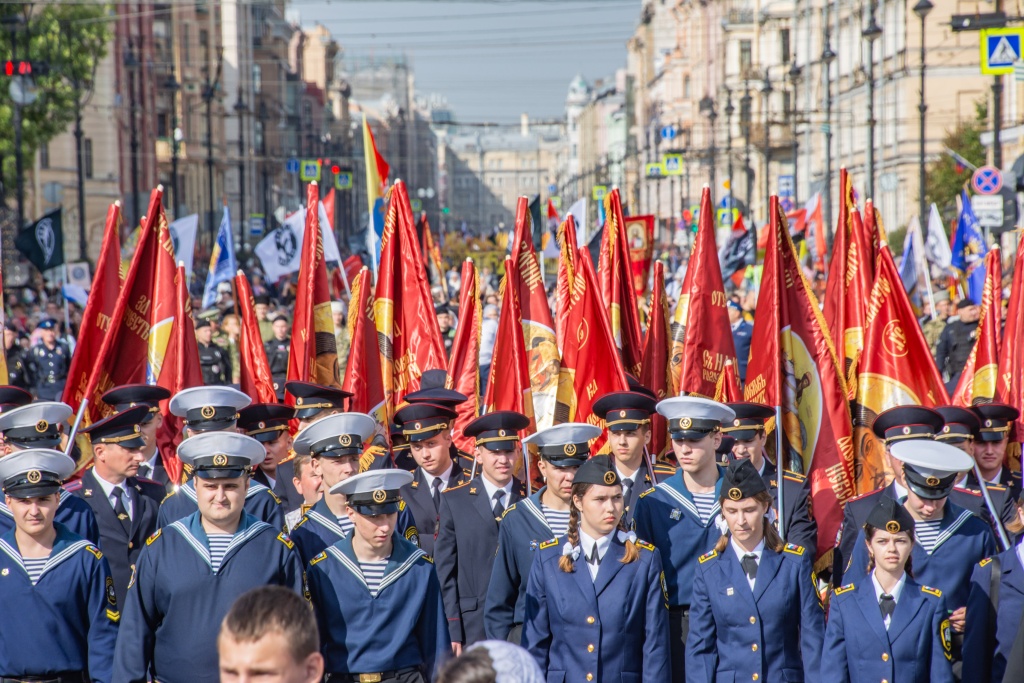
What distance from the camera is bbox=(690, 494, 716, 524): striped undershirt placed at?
6.65 metres

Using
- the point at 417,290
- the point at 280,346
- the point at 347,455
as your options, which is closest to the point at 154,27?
the point at 280,346

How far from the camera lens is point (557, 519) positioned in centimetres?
668

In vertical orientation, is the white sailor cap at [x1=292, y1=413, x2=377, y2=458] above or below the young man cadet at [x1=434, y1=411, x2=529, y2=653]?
above

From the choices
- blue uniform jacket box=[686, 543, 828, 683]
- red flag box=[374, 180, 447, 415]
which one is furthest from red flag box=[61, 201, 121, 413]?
blue uniform jacket box=[686, 543, 828, 683]

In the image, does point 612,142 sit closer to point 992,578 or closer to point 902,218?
point 902,218

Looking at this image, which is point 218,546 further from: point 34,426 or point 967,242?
point 967,242

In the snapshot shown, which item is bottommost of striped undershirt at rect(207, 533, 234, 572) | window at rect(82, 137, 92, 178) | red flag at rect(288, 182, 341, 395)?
striped undershirt at rect(207, 533, 234, 572)

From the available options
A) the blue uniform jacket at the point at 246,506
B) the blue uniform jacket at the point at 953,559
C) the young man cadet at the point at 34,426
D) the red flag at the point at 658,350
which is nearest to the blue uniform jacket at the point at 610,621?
the blue uniform jacket at the point at 953,559

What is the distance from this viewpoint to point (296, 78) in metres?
111

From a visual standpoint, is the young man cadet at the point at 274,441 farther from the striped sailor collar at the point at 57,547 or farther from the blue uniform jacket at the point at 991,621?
the blue uniform jacket at the point at 991,621

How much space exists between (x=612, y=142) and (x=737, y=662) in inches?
5680

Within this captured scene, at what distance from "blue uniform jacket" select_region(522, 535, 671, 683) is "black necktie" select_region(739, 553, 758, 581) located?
0.35 m

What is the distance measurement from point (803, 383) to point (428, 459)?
85.3 inches

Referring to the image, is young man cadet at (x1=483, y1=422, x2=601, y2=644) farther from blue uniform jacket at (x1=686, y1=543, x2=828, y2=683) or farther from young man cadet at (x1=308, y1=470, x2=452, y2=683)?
blue uniform jacket at (x1=686, y1=543, x2=828, y2=683)
